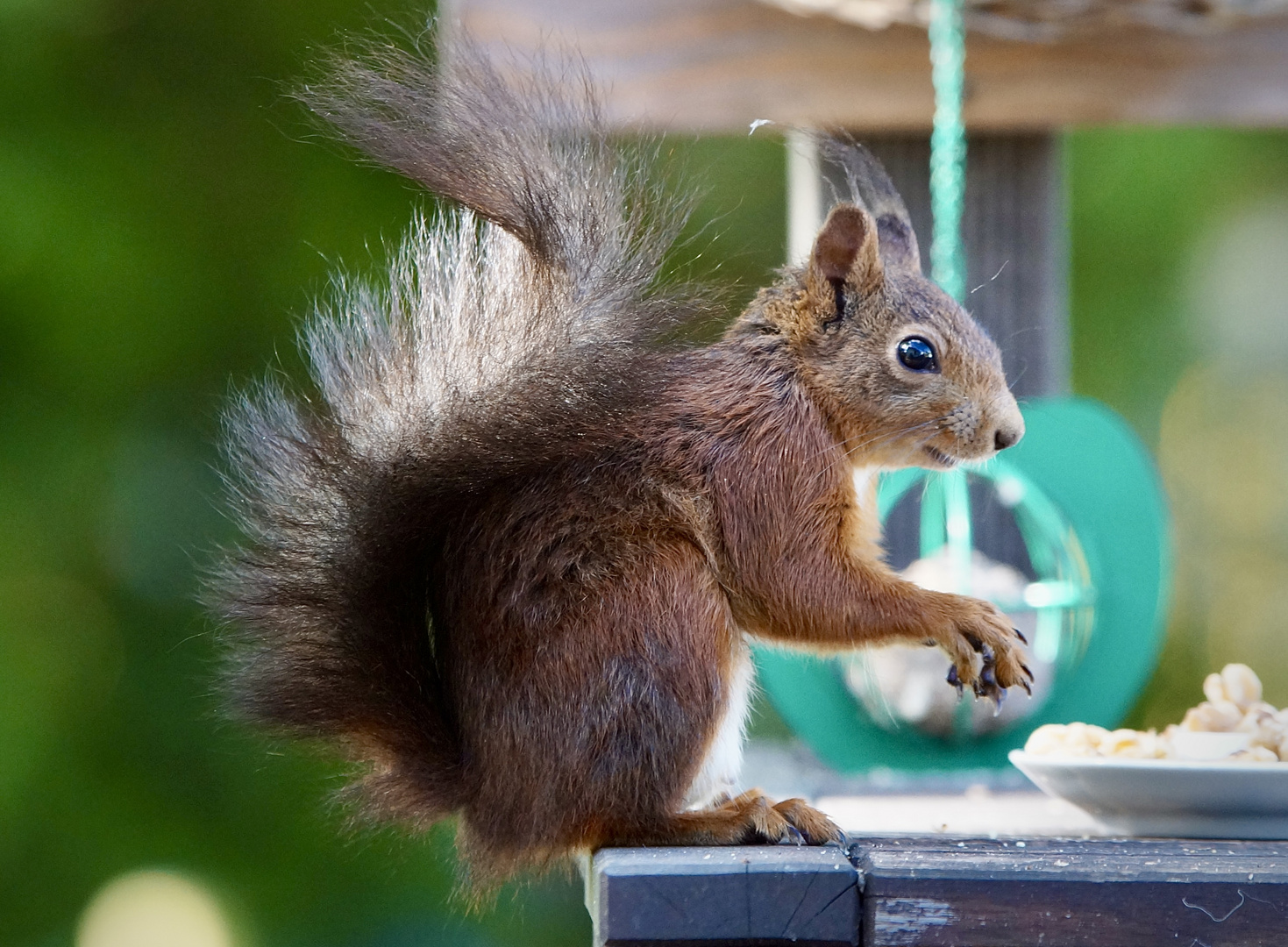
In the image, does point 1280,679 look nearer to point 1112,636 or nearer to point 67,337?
point 1112,636

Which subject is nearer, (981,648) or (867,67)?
(981,648)

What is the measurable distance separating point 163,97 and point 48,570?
992 millimetres

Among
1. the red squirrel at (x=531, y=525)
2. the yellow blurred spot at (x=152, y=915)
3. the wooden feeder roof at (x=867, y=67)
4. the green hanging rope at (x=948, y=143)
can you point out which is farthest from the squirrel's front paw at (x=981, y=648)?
the yellow blurred spot at (x=152, y=915)

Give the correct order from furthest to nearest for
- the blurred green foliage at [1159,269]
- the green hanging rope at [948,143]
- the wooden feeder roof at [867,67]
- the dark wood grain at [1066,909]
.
A: the blurred green foliage at [1159,269]
the wooden feeder roof at [867,67]
the green hanging rope at [948,143]
the dark wood grain at [1066,909]

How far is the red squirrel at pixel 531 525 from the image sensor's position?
98 cm

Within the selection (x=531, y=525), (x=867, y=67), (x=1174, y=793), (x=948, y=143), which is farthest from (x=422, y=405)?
(x=867, y=67)

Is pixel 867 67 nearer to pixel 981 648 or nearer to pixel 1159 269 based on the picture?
pixel 981 648

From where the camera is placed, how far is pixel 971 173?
1957 mm

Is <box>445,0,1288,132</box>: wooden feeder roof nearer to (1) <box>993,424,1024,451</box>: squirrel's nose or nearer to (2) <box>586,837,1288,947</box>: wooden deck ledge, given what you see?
(1) <box>993,424,1024,451</box>: squirrel's nose

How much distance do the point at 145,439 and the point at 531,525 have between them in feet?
6.56

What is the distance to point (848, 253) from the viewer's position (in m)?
1.18

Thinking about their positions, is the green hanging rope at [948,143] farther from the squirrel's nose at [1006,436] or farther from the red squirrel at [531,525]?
the red squirrel at [531,525]

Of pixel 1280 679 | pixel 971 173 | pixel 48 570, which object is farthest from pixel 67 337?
pixel 1280 679

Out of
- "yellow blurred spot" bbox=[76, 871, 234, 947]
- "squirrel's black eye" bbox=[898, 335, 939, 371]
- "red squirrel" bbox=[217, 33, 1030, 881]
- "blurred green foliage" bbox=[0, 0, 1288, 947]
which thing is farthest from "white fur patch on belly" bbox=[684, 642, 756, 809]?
"yellow blurred spot" bbox=[76, 871, 234, 947]
